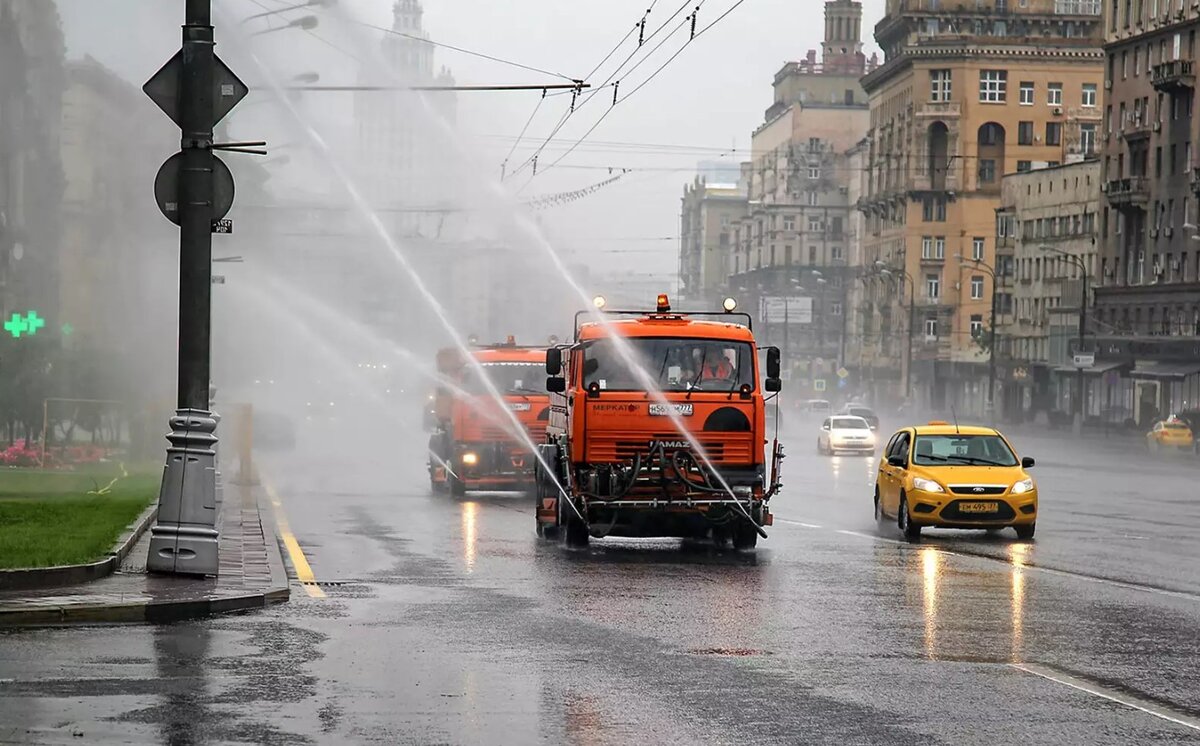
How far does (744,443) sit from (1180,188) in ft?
260

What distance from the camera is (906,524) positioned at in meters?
27.3

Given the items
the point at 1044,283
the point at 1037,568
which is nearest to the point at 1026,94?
the point at 1044,283

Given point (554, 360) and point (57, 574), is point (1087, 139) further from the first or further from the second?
point (57, 574)

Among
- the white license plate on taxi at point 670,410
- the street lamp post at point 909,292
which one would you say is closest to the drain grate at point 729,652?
the white license plate on taxi at point 670,410

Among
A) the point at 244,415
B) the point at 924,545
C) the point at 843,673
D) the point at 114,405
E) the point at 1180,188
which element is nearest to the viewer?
the point at 843,673

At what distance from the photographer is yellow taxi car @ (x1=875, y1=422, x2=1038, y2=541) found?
26766mm

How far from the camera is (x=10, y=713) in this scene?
10.1 metres

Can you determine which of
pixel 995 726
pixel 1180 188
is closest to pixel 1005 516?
pixel 995 726

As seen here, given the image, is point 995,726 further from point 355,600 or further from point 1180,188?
point 1180,188

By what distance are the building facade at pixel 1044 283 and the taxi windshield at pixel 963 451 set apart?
8080 centimetres

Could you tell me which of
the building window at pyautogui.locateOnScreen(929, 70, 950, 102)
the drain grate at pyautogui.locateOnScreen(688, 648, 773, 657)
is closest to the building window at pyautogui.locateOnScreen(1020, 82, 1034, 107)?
the building window at pyautogui.locateOnScreen(929, 70, 950, 102)

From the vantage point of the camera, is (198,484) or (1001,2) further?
(1001,2)

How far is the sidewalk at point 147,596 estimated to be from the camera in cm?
1403

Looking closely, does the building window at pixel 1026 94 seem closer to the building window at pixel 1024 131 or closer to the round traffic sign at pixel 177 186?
the building window at pixel 1024 131
